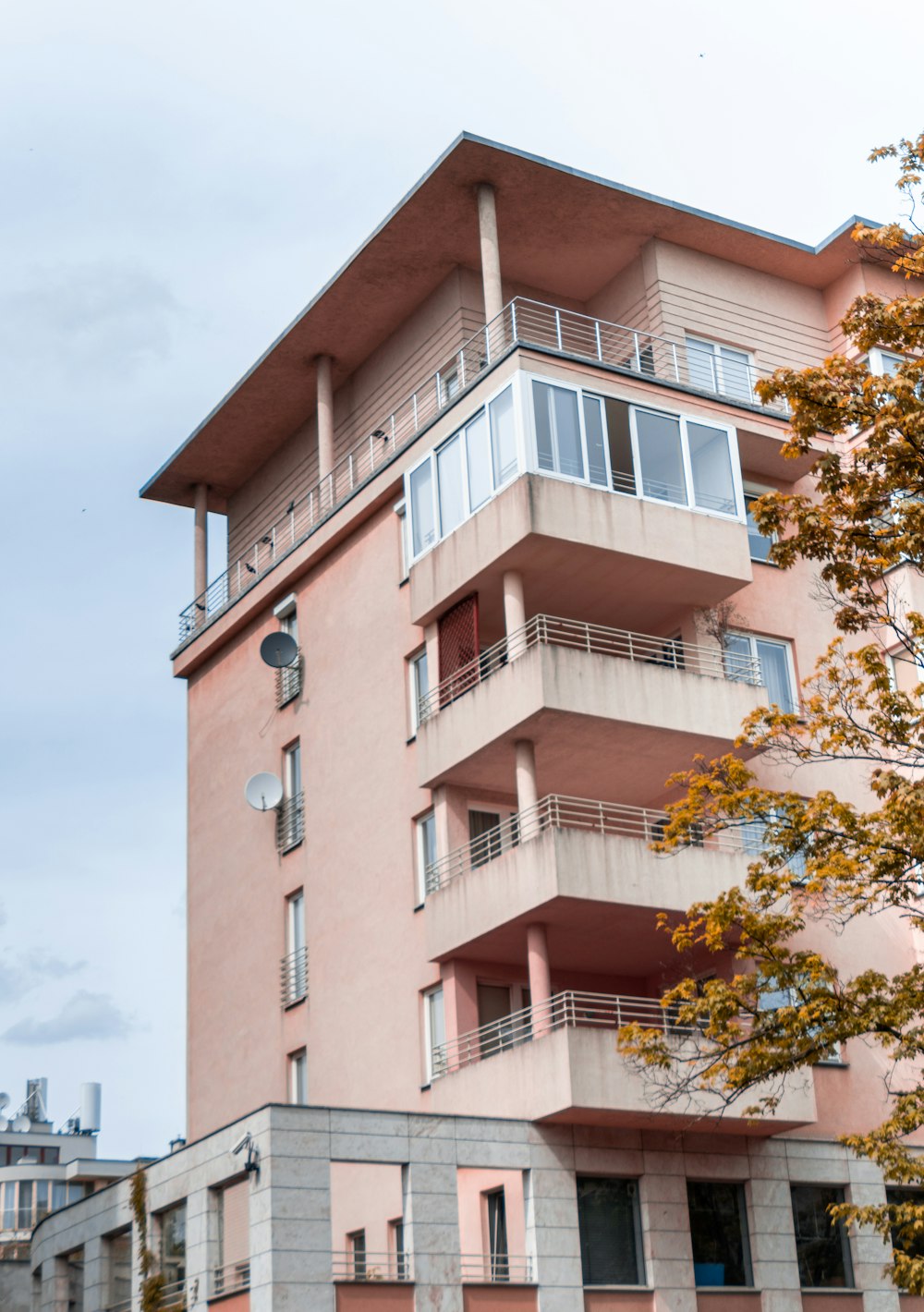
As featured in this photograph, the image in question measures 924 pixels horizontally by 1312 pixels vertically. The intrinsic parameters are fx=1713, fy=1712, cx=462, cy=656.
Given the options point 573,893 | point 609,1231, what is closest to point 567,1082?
point 609,1231

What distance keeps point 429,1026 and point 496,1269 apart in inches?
193

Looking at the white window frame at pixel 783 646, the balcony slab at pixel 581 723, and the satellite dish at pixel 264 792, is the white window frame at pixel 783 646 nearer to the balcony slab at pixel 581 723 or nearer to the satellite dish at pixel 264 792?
the balcony slab at pixel 581 723

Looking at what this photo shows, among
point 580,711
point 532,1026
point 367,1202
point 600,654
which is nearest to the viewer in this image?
point 532,1026

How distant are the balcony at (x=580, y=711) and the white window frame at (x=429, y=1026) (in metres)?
3.60

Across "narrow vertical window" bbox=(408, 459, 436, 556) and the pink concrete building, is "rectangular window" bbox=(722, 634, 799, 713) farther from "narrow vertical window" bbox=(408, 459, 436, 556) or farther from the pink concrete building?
"narrow vertical window" bbox=(408, 459, 436, 556)

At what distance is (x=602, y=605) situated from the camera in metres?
31.5

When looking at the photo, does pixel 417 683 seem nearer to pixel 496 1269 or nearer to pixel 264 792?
pixel 264 792

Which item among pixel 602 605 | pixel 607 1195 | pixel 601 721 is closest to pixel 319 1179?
pixel 607 1195

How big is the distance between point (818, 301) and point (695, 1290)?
22.0 meters

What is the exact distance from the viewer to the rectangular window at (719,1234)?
89.1 ft

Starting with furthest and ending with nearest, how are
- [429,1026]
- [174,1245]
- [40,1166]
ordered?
[40,1166]
[429,1026]
[174,1245]

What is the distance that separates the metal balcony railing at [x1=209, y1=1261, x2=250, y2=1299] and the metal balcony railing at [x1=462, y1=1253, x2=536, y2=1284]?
10.2 feet

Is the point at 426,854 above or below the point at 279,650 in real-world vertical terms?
below

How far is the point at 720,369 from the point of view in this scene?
117 feet
